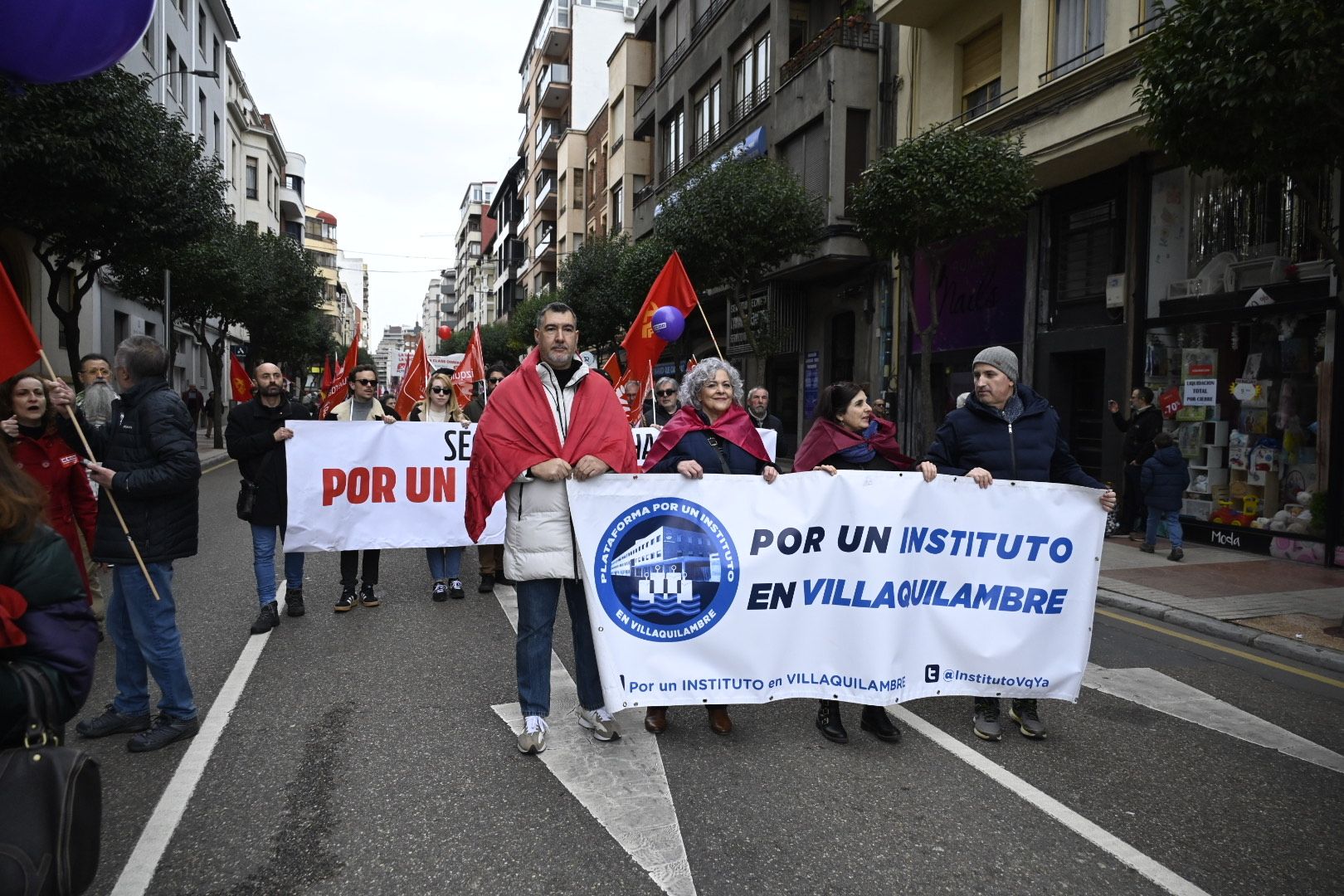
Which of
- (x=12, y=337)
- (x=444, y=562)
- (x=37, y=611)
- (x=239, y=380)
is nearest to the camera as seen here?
(x=37, y=611)

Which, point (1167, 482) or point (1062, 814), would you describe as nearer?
point (1062, 814)

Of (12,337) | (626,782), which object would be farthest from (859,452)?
(12,337)

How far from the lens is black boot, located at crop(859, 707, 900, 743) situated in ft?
14.3

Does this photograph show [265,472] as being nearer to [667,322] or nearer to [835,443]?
[667,322]

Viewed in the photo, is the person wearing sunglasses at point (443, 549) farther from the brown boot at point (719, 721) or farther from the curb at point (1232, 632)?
the curb at point (1232, 632)

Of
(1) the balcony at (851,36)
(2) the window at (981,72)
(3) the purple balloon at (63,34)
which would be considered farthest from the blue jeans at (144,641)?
(1) the balcony at (851,36)

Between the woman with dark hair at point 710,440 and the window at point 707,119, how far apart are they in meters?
23.4

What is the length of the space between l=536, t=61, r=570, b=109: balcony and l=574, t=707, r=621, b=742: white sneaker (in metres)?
55.1

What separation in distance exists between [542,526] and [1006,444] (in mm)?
2312

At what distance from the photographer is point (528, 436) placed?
4.11 meters

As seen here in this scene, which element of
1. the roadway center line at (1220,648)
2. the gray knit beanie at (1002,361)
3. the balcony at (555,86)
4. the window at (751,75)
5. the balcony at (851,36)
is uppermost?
the balcony at (555,86)

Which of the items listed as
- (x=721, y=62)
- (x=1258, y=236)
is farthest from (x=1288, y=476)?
(x=721, y=62)

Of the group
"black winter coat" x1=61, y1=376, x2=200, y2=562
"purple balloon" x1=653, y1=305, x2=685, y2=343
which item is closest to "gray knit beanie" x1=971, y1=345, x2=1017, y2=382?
"black winter coat" x1=61, y1=376, x2=200, y2=562

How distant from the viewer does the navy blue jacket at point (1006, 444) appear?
4555 mm
